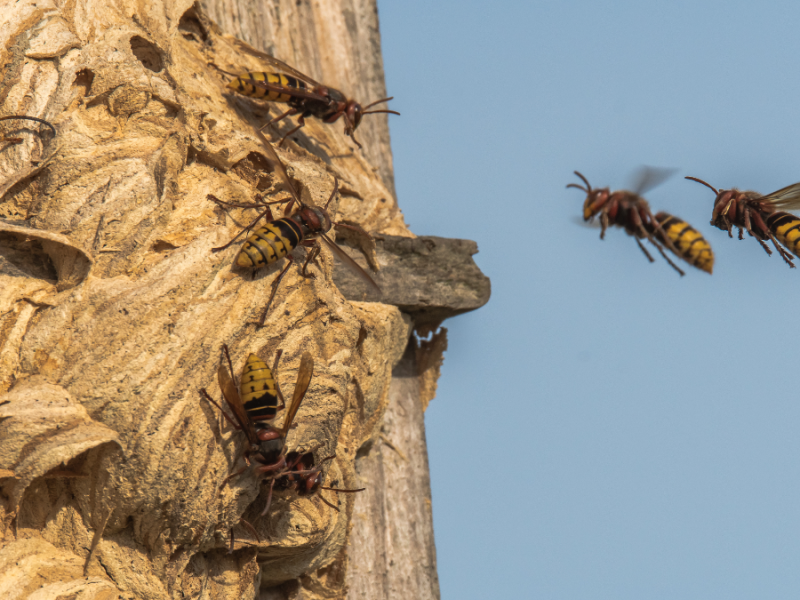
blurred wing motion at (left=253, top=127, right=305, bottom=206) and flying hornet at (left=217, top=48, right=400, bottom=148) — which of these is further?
flying hornet at (left=217, top=48, right=400, bottom=148)

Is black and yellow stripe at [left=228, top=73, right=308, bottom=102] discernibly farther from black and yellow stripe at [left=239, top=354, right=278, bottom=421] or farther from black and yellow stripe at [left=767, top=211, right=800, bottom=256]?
black and yellow stripe at [left=767, top=211, right=800, bottom=256]

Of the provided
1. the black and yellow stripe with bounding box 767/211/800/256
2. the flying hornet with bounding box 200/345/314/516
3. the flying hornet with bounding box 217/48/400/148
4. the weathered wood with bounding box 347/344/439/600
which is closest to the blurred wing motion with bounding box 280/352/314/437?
the flying hornet with bounding box 200/345/314/516

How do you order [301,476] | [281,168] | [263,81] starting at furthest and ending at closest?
[263,81]
[281,168]
[301,476]

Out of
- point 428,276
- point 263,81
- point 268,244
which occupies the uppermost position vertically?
point 263,81

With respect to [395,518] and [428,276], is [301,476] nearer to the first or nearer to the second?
[395,518]

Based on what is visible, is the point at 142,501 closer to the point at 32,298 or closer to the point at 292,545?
the point at 292,545

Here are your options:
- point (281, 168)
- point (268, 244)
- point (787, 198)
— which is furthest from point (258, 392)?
point (787, 198)
